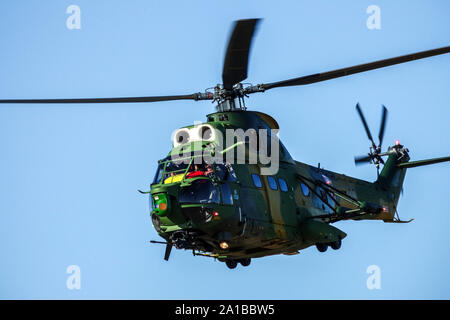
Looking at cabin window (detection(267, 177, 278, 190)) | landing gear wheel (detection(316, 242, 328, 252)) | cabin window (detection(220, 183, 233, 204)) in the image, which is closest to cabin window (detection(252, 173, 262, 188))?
cabin window (detection(267, 177, 278, 190))

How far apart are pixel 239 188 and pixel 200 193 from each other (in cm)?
125

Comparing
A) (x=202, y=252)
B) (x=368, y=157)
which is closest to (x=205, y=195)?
(x=202, y=252)

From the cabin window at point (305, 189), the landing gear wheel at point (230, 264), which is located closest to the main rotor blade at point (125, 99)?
the cabin window at point (305, 189)

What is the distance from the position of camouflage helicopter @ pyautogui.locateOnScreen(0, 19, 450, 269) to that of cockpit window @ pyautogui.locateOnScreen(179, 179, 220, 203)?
25 millimetres

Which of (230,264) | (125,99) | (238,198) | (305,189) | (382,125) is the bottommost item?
(230,264)

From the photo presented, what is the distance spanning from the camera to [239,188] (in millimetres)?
19375

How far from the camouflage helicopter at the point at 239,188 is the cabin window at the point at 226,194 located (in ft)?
0.08

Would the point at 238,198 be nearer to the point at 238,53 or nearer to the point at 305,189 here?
the point at 305,189

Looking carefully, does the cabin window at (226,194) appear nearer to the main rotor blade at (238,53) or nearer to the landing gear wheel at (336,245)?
the main rotor blade at (238,53)

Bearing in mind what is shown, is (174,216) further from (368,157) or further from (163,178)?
(368,157)

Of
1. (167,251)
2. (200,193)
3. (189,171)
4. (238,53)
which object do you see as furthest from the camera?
(167,251)

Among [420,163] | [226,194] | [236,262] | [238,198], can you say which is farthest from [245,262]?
[420,163]

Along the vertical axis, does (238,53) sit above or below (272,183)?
above
